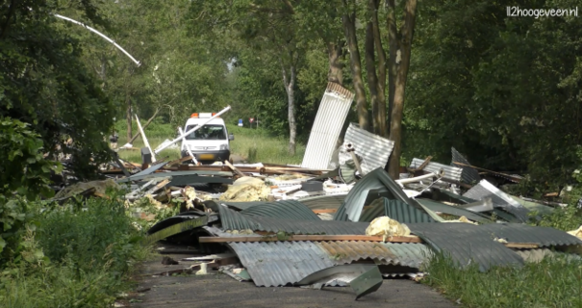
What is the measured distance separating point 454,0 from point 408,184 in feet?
24.6

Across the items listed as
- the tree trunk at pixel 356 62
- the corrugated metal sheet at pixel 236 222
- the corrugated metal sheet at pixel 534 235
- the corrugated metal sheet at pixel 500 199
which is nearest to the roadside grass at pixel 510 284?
the corrugated metal sheet at pixel 534 235

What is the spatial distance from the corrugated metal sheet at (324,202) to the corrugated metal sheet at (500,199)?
10.8 ft

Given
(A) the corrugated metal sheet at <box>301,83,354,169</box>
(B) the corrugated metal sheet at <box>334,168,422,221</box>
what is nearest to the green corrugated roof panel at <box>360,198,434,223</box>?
(B) the corrugated metal sheet at <box>334,168,422,221</box>

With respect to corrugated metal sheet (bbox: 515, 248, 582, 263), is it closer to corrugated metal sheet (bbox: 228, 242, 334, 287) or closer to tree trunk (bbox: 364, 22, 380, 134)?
corrugated metal sheet (bbox: 228, 242, 334, 287)

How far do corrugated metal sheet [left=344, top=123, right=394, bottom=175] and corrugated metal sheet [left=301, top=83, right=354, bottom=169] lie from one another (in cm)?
489

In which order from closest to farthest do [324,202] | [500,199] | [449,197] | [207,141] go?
[324,202] → [500,199] → [449,197] → [207,141]

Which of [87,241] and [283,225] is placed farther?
[283,225]

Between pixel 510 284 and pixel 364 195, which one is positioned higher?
pixel 364 195

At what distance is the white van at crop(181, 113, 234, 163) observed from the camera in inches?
1346

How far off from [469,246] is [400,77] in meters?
12.0

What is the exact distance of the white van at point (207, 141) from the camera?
34188mm

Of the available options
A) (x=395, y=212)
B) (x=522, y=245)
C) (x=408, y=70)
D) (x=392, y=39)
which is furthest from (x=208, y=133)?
(x=522, y=245)

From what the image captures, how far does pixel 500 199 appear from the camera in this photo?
691 inches

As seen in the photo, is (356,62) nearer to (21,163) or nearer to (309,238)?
(309,238)
